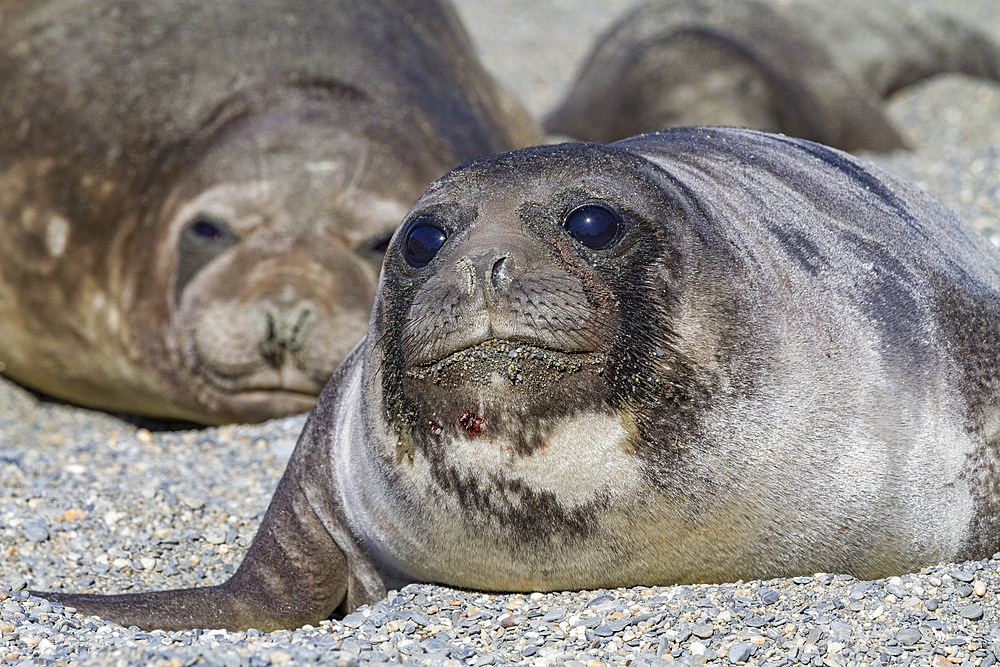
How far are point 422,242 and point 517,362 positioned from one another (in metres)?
0.38

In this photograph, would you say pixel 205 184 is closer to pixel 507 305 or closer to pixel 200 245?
pixel 200 245

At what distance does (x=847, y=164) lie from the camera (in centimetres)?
333

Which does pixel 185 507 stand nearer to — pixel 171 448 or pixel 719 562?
pixel 171 448

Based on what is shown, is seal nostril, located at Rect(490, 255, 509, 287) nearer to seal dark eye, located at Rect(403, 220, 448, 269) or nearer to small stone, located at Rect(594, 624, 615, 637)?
seal dark eye, located at Rect(403, 220, 448, 269)

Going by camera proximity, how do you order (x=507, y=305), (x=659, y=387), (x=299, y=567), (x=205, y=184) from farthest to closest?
(x=205, y=184), (x=299, y=567), (x=659, y=387), (x=507, y=305)

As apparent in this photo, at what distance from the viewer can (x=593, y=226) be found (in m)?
2.64

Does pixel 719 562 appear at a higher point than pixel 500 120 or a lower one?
lower

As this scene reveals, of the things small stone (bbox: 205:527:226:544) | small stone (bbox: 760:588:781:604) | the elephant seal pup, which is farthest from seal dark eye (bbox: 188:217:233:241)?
the elephant seal pup

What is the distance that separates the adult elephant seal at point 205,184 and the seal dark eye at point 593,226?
229 centimetres

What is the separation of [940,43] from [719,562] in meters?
8.65

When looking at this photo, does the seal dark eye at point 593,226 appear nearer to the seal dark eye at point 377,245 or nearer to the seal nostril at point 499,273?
the seal nostril at point 499,273

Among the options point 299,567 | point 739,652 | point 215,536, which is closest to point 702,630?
point 739,652

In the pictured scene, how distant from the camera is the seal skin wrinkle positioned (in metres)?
2.55

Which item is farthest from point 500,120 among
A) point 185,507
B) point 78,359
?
point 185,507
